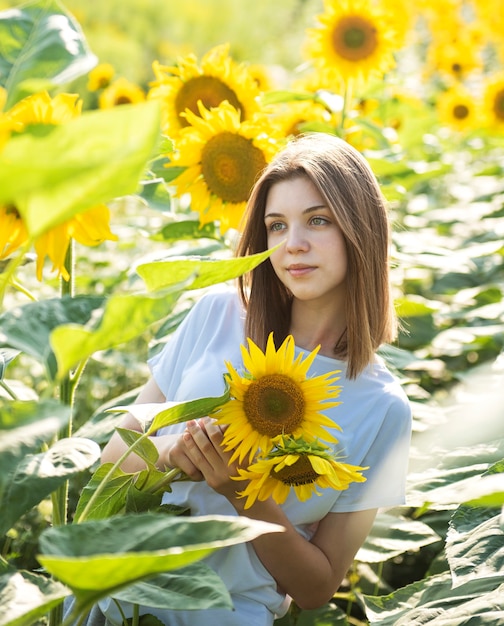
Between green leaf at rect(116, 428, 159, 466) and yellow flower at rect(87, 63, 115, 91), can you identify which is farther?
yellow flower at rect(87, 63, 115, 91)

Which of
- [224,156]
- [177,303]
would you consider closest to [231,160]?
Result: [224,156]

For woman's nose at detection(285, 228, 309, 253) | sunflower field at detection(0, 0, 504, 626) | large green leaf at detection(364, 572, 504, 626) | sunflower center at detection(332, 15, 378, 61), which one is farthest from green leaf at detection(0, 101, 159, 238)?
sunflower center at detection(332, 15, 378, 61)

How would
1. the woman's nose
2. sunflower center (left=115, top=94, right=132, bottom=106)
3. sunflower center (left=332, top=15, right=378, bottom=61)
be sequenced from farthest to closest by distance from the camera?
sunflower center (left=115, top=94, right=132, bottom=106), sunflower center (left=332, top=15, right=378, bottom=61), the woman's nose

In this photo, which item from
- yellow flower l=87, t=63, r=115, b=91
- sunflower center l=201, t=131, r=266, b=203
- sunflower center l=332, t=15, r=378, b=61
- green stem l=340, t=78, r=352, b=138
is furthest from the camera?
yellow flower l=87, t=63, r=115, b=91

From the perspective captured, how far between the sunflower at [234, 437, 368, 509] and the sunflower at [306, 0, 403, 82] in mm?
1436

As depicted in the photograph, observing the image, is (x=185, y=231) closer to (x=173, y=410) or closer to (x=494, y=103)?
(x=173, y=410)

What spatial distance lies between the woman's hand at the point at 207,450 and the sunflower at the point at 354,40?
1401 millimetres

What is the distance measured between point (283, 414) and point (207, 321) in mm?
474

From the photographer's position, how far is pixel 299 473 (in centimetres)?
77

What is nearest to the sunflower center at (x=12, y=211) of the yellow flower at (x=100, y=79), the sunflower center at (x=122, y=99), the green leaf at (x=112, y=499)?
the green leaf at (x=112, y=499)

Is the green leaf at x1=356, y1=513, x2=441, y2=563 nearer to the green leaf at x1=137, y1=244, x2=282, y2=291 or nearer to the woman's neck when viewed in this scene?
the woman's neck

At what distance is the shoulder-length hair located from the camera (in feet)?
3.69

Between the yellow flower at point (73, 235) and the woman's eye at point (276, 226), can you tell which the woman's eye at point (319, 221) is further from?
the yellow flower at point (73, 235)

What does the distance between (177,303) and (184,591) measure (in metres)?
1.07
